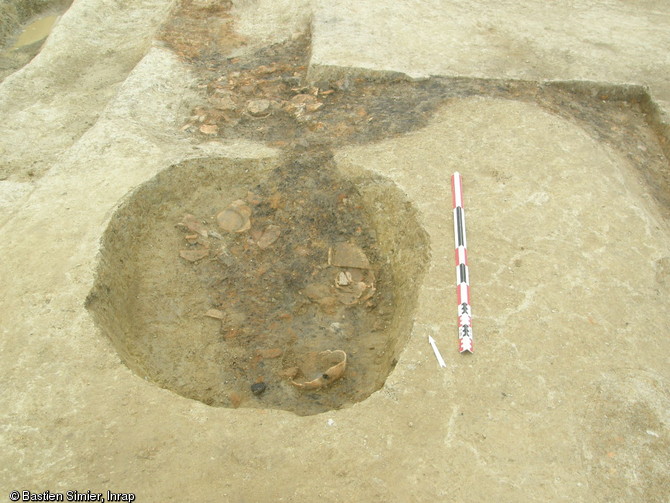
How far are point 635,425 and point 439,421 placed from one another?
2.79ft

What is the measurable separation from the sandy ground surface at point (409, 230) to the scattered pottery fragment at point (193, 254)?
395 mm

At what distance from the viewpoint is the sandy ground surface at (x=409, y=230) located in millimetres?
2309

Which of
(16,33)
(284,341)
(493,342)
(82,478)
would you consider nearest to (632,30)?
(493,342)

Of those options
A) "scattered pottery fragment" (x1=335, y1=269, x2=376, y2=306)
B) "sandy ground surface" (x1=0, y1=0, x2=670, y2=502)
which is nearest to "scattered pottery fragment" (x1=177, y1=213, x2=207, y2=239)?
"sandy ground surface" (x1=0, y1=0, x2=670, y2=502)

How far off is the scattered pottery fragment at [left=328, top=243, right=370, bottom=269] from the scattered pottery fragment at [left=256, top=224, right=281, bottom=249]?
394 mm

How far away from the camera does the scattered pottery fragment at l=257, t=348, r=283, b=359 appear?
3242 mm

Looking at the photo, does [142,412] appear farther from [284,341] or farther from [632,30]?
[632,30]

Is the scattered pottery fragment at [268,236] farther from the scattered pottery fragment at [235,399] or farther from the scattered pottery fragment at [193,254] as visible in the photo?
the scattered pottery fragment at [235,399]

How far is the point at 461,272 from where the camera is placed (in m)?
2.99

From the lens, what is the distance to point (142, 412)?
2.46 m

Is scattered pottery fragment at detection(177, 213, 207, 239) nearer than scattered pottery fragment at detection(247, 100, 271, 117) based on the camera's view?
Yes

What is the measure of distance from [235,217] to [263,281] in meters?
0.57

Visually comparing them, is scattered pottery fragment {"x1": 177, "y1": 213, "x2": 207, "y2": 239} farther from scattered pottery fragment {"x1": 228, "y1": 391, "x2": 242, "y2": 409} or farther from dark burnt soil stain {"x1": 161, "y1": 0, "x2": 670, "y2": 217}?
scattered pottery fragment {"x1": 228, "y1": 391, "x2": 242, "y2": 409}

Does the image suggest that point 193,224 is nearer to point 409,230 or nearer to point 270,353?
point 270,353
